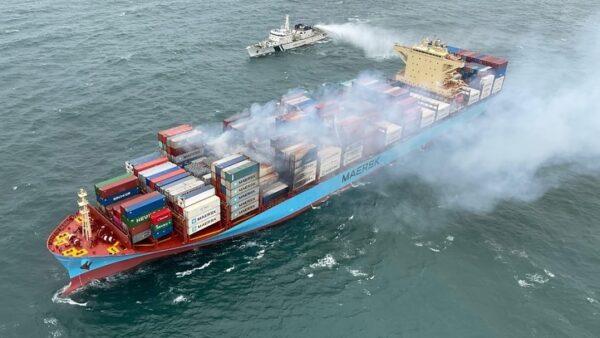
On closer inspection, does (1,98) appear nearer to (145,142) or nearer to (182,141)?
(145,142)

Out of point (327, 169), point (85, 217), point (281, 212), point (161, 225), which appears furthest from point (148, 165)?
point (327, 169)

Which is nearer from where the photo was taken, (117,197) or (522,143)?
(117,197)

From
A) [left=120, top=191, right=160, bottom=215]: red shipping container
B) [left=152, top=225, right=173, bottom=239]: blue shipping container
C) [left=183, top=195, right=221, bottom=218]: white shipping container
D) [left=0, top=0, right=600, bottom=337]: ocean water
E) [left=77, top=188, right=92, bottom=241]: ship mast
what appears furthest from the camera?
[left=183, top=195, right=221, bottom=218]: white shipping container

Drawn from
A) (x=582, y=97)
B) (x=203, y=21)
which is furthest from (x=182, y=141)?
(x=582, y=97)

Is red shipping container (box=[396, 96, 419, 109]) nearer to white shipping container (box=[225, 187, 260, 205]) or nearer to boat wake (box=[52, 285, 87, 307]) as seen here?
white shipping container (box=[225, 187, 260, 205])

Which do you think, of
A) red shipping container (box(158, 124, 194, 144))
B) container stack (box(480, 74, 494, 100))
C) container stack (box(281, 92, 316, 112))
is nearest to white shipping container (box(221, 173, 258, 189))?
red shipping container (box(158, 124, 194, 144))

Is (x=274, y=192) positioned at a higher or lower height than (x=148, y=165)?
lower

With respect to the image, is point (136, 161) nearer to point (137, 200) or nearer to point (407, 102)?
point (137, 200)
